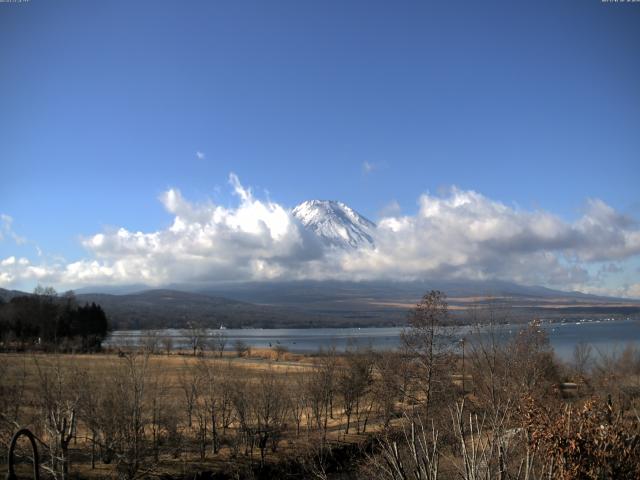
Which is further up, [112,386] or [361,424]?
[112,386]

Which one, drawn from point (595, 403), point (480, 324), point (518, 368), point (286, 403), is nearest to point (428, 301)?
point (480, 324)

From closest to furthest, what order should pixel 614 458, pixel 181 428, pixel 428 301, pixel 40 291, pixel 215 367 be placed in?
pixel 614 458, pixel 428 301, pixel 181 428, pixel 215 367, pixel 40 291

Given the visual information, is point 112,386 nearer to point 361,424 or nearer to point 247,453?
point 247,453

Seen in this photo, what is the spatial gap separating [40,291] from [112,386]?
11470cm

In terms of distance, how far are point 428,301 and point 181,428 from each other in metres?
18.1

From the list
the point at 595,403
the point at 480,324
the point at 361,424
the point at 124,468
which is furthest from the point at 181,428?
the point at 595,403

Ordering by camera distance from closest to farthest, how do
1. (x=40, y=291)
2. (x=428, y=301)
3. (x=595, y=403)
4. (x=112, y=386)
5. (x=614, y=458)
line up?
(x=614, y=458)
(x=595, y=403)
(x=112, y=386)
(x=428, y=301)
(x=40, y=291)

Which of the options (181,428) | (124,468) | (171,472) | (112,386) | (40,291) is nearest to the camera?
(124,468)

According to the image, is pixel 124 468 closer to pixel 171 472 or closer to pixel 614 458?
pixel 171 472

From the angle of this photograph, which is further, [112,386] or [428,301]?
[428,301]

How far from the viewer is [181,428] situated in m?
36.2

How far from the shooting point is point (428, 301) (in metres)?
33.8

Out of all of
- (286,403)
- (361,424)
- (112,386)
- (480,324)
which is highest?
(480,324)

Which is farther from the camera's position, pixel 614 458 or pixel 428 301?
pixel 428 301
